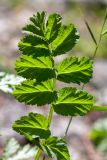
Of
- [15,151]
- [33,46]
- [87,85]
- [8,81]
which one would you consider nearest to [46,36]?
[33,46]

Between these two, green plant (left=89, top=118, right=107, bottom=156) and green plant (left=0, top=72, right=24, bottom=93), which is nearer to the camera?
green plant (left=0, top=72, right=24, bottom=93)

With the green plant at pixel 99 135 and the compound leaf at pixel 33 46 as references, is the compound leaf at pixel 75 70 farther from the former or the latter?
the green plant at pixel 99 135

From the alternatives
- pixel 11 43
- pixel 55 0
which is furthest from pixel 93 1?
pixel 11 43

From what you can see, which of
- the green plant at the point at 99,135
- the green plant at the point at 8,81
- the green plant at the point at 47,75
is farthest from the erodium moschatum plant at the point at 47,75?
the green plant at the point at 99,135

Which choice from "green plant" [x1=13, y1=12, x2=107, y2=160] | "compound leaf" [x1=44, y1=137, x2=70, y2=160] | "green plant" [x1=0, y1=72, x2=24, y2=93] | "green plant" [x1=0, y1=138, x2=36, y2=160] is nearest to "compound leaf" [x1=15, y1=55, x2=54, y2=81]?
"green plant" [x1=13, y1=12, x2=107, y2=160]

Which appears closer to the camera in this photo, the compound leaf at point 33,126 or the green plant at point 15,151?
the compound leaf at point 33,126

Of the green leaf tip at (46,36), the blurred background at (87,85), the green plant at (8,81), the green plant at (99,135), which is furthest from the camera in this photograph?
the green plant at (99,135)

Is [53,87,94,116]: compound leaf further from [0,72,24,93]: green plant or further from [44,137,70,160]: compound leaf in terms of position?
[0,72,24,93]: green plant

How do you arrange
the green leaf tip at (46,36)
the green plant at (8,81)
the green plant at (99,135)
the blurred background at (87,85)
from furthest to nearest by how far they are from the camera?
the green plant at (99,135) → the blurred background at (87,85) → the green plant at (8,81) → the green leaf tip at (46,36)
